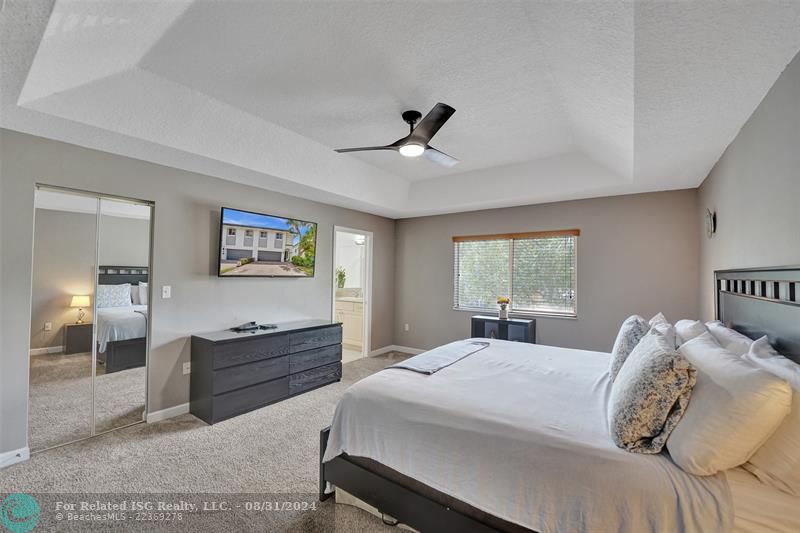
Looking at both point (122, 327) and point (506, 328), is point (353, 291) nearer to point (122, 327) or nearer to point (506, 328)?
point (506, 328)

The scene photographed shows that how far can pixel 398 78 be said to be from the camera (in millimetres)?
2430

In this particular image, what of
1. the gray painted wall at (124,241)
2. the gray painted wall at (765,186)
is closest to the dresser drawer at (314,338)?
the gray painted wall at (124,241)

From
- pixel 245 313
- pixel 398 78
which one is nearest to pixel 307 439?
pixel 245 313

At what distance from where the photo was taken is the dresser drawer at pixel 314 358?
3.82 meters

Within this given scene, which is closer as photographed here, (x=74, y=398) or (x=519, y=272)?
(x=74, y=398)

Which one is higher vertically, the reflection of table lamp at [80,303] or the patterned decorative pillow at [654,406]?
the reflection of table lamp at [80,303]

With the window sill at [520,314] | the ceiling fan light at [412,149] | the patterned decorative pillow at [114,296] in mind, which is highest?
the ceiling fan light at [412,149]

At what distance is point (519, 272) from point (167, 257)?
14.0 feet

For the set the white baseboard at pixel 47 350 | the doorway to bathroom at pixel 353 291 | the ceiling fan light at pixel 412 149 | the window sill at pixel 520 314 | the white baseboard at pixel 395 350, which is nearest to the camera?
the white baseboard at pixel 47 350

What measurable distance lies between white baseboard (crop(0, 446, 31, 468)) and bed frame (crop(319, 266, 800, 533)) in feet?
7.41

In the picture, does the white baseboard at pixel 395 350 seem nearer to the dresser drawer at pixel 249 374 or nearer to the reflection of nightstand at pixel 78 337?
the dresser drawer at pixel 249 374

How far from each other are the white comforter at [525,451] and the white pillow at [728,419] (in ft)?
0.25

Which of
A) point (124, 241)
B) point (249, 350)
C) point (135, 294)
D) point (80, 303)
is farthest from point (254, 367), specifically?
point (124, 241)

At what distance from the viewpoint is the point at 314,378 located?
4.04 m
